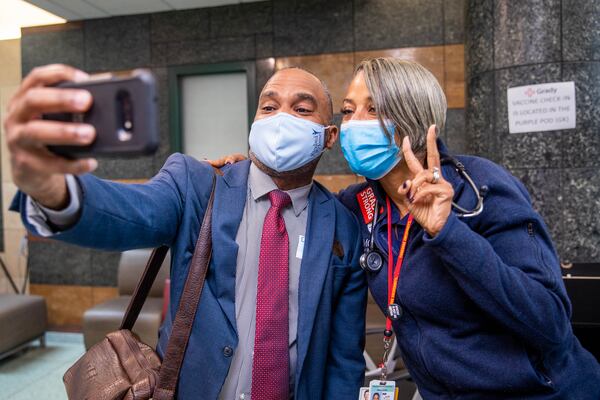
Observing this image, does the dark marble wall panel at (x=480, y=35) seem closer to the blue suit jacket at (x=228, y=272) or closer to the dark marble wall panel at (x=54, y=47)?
the blue suit jacket at (x=228, y=272)

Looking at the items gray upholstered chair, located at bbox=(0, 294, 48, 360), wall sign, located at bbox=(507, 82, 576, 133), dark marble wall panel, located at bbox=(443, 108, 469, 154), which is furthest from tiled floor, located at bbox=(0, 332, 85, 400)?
dark marble wall panel, located at bbox=(443, 108, 469, 154)

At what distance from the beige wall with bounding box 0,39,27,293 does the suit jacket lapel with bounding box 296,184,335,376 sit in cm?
444

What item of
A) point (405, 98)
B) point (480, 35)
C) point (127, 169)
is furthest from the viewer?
point (127, 169)

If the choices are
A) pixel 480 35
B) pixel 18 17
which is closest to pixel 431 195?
pixel 480 35

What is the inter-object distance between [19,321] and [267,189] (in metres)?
3.66

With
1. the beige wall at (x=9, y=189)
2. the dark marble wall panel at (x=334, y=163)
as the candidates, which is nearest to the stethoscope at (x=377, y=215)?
the dark marble wall panel at (x=334, y=163)

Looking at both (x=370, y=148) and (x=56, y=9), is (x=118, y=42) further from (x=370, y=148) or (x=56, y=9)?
(x=370, y=148)

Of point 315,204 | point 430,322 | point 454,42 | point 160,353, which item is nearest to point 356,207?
point 315,204

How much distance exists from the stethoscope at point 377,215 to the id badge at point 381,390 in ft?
1.23

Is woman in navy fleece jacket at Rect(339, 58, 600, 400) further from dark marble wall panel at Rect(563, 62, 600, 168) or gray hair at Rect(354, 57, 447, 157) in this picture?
dark marble wall panel at Rect(563, 62, 600, 168)

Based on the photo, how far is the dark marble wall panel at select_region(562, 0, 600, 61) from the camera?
230 centimetres

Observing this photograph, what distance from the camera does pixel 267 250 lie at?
132 cm

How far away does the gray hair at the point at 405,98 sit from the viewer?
133 centimetres

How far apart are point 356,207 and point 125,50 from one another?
378cm
